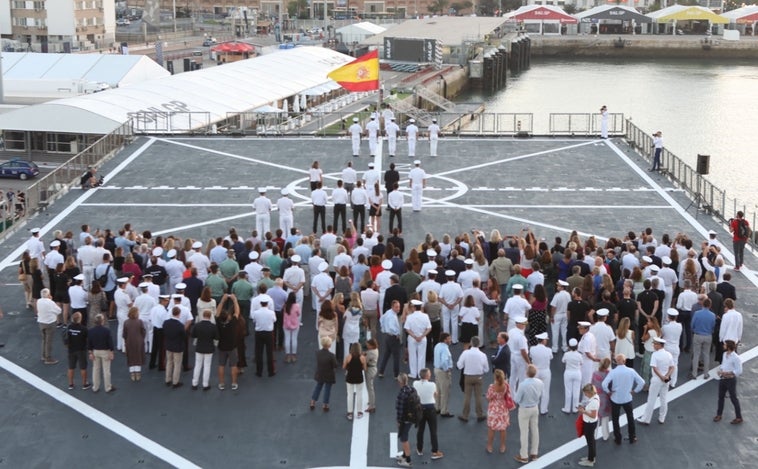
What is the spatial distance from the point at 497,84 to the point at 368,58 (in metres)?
64.1

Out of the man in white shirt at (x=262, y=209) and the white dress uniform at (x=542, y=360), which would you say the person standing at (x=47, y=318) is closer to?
the man in white shirt at (x=262, y=209)

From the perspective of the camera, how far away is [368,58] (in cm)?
3900

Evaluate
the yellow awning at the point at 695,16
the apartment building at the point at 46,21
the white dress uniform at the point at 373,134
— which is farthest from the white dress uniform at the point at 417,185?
the yellow awning at the point at 695,16

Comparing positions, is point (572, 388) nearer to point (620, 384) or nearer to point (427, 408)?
point (620, 384)

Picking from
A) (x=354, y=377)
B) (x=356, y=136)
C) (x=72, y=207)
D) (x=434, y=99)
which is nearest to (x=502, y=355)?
(x=354, y=377)

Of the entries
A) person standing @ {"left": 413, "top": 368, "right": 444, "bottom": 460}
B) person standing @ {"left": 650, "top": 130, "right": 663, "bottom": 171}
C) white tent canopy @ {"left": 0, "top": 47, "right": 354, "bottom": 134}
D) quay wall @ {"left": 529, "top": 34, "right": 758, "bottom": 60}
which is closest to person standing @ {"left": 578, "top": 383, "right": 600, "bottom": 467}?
person standing @ {"left": 413, "top": 368, "right": 444, "bottom": 460}

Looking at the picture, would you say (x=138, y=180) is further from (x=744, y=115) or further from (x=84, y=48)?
(x=84, y=48)

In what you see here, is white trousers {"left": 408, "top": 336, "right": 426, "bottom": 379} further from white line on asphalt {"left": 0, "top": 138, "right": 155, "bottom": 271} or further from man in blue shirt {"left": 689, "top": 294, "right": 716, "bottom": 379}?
white line on asphalt {"left": 0, "top": 138, "right": 155, "bottom": 271}

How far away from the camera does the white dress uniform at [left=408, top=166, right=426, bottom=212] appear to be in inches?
1113

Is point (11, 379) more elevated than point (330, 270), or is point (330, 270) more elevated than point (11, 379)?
point (330, 270)

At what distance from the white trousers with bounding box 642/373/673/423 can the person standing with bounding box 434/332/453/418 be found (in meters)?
3.05

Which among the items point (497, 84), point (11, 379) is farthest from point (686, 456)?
point (497, 84)

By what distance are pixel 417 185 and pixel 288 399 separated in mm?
12299

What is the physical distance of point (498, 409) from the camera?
15094 millimetres
